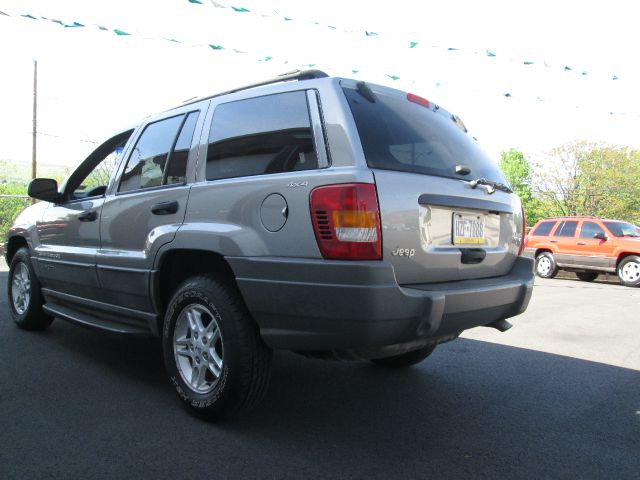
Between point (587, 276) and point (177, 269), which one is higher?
point (177, 269)

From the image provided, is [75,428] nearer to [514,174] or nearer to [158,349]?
[158,349]

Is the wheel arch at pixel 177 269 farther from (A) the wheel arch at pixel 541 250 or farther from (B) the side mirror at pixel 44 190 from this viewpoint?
(A) the wheel arch at pixel 541 250

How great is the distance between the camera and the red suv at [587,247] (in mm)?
12617

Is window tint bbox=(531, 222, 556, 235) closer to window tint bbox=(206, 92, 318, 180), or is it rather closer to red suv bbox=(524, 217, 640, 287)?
red suv bbox=(524, 217, 640, 287)

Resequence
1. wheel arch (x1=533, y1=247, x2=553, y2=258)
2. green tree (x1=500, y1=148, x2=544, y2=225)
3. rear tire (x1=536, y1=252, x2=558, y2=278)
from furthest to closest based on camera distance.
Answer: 1. green tree (x1=500, y1=148, x2=544, y2=225)
2. wheel arch (x1=533, y1=247, x2=553, y2=258)
3. rear tire (x1=536, y1=252, x2=558, y2=278)

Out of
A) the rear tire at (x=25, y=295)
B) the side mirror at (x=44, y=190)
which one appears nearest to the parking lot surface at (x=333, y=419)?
the rear tire at (x=25, y=295)

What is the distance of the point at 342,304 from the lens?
2.29 meters

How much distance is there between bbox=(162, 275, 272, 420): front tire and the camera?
2.62m

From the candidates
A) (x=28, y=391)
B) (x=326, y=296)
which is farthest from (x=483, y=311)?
(x=28, y=391)

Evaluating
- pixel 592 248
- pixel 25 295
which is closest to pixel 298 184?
pixel 25 295

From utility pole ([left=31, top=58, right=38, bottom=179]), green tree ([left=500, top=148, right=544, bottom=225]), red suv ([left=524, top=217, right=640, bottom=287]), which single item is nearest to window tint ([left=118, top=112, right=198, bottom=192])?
red suv ([left=524, top=217, right=640, bottom=287])

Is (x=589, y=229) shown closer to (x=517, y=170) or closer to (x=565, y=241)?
(x=565, y=241)

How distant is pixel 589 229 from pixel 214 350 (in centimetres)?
1320

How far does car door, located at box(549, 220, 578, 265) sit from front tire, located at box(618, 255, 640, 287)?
1191mm
